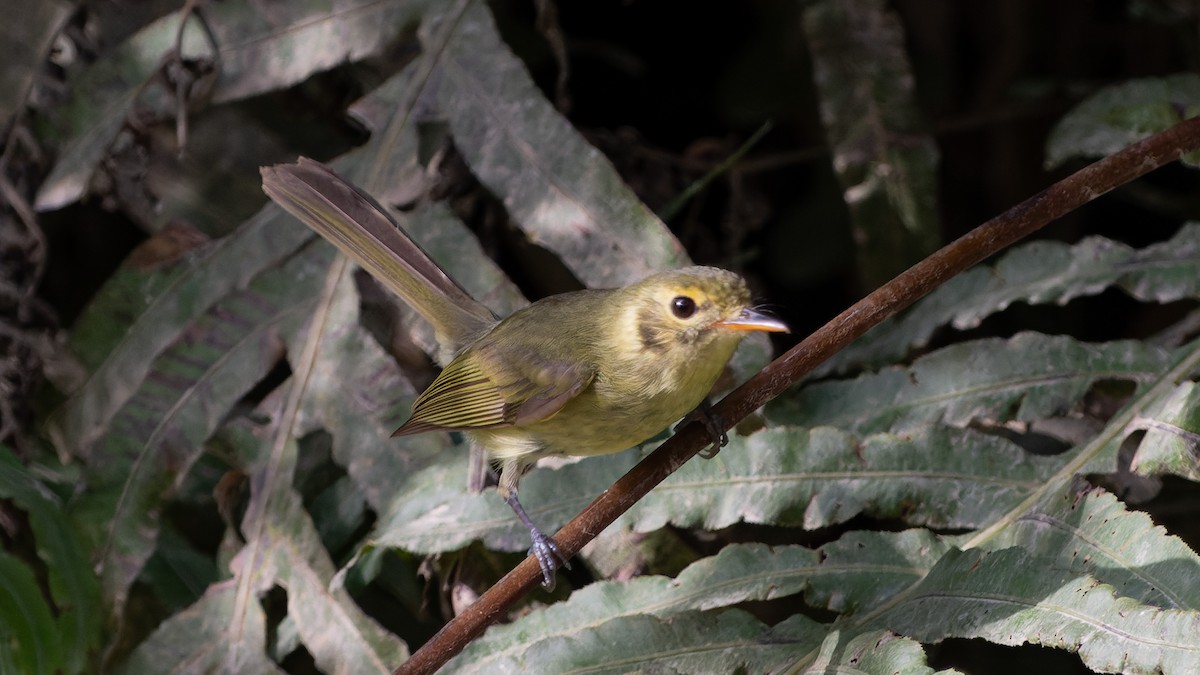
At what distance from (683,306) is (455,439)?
0.85m

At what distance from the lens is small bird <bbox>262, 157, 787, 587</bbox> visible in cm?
Result: 192

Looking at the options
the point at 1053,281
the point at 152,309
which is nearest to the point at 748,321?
the point at 1053,281

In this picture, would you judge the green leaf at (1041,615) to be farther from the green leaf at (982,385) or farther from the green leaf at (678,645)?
the green leaf at (982,385)

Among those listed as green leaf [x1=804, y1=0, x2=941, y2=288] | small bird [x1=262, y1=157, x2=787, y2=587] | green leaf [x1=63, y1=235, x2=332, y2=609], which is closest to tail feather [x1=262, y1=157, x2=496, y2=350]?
small bird [x1=262, y1=157, x2=787, y2=587]

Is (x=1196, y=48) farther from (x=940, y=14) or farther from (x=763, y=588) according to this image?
(x=763, y=588)

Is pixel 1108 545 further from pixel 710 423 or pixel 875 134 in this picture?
pixel 875 134

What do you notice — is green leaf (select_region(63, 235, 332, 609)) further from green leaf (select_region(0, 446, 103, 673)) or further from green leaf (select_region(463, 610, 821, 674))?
green leaf (select_region(463, 610, 821, 674))

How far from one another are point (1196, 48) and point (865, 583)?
2.07m

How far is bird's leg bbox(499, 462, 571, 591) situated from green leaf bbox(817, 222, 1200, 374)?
0.80m

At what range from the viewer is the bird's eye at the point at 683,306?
76.2 inches

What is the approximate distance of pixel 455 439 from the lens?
2.60 meters

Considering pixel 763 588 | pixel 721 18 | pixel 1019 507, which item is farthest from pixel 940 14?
pixel 763 588

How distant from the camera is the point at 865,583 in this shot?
1939 millimetres

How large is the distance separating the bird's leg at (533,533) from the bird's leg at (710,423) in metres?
0.29
